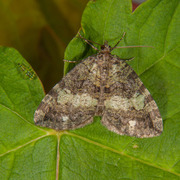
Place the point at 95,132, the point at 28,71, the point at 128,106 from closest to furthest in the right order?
the point at 28,71, the point at 95,132, the point at 128,106

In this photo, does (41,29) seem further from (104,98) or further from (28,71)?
(104,98)

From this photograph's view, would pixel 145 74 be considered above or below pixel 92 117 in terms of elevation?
above

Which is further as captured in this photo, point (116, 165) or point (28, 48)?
point (28, 48)

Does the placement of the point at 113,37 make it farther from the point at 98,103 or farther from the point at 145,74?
the point at 98,103

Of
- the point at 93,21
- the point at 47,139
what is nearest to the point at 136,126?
the point at 47,139

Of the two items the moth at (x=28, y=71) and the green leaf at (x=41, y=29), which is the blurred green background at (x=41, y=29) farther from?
the moth at (x=28, y=71)

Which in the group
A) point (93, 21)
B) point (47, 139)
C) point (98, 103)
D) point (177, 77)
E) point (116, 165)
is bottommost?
point (116, 165)

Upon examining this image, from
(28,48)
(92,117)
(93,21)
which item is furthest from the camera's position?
(28,48)

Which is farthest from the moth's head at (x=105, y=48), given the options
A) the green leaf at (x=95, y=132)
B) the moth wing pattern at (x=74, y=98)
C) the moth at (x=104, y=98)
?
the moth wing pattern at (x=74, y=98)

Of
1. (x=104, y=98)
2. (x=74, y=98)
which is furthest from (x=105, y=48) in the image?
(x=74, y=98)
